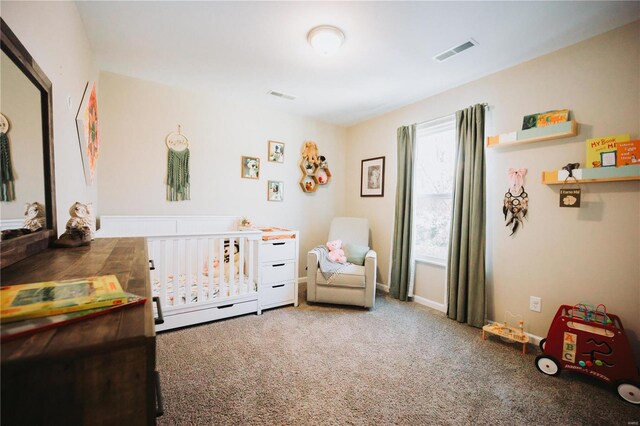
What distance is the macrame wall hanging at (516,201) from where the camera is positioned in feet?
7.32

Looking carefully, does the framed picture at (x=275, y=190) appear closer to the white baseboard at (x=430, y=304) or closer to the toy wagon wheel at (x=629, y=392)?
the white baseboard at (x=430, y=304)

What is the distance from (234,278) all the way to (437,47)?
101 inches

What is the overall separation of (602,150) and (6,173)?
3015 mm

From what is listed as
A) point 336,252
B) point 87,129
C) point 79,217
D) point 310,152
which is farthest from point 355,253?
point 87,129

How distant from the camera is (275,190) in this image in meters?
3.55

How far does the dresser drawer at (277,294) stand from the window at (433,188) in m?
1.47

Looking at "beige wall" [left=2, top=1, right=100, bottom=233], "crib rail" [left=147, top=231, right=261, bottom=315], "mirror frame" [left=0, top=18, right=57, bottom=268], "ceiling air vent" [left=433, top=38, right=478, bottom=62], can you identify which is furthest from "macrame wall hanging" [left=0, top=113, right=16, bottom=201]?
"ceiling air vent" [left=433, top=38, right=478, bottom=62]

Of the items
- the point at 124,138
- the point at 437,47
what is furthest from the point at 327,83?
the point at 124,138

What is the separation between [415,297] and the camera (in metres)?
3.10

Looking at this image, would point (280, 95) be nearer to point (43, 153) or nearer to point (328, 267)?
point (328, 267)

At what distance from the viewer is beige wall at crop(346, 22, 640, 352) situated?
176cm

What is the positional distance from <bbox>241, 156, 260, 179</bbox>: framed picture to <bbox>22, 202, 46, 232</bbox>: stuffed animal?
2.25m

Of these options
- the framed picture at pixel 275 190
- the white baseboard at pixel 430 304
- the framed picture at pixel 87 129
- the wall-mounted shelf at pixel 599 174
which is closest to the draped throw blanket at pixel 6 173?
Answer: the framed picture at pixel 87 129

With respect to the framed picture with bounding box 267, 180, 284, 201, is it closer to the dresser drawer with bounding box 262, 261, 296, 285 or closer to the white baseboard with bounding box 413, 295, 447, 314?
the dresser drawer with bounding box 262, 261, 296, 285
